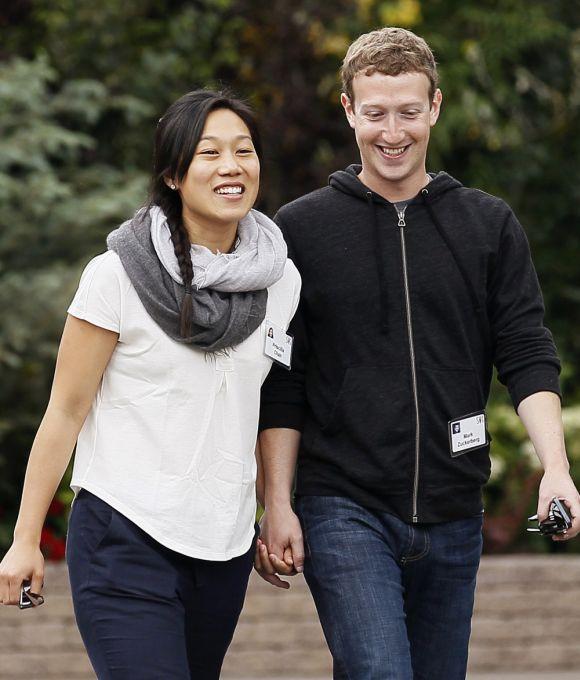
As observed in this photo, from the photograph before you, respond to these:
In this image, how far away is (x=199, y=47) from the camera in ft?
34.7

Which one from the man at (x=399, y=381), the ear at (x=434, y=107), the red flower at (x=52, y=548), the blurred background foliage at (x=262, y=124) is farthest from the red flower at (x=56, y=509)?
the ear at (x=434, y=107)

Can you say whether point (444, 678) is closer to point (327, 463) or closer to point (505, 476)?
point (327, 463)

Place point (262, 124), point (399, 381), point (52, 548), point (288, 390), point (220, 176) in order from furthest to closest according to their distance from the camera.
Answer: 1. point (262, 124)
2. point (52, 548)
3. point (288, 390)
4. point (399, 381)
5. point (220, 176)

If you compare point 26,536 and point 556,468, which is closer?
point 26,536

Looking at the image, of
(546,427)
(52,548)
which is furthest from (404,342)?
(52,548)

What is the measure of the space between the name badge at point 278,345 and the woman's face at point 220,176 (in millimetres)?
284

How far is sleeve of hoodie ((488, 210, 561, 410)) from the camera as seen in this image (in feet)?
12.4

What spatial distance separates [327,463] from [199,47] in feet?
24.0

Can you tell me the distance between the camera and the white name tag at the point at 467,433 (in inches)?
146

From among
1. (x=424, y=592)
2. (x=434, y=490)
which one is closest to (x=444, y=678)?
(x=424, y=592)

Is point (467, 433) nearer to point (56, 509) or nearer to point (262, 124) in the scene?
point (56, 509)

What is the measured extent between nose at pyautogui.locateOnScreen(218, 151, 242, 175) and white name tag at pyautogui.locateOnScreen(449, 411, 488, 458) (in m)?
0.84

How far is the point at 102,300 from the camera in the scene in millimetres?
3346

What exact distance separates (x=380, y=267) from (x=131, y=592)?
1057 millimetres
